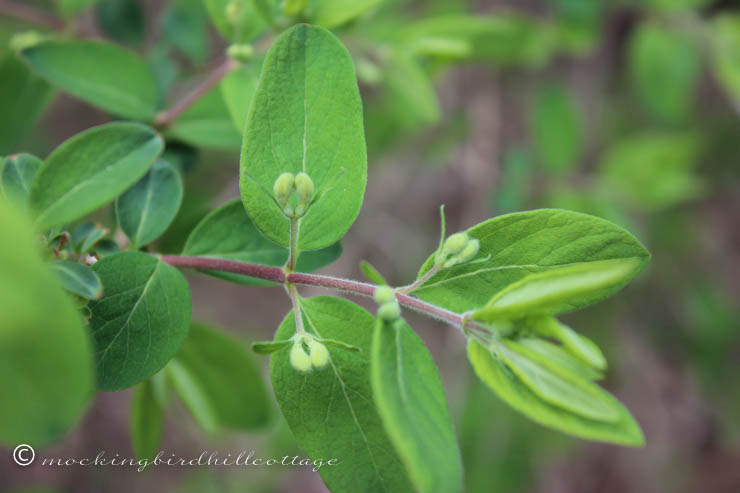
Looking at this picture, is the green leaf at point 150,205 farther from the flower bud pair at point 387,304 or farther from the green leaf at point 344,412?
the flower bud pair at point 387,304

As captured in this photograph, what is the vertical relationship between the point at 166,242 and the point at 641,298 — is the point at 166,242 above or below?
above

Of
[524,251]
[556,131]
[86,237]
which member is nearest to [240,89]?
[86,237]

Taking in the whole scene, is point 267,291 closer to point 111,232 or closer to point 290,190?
point 111,232

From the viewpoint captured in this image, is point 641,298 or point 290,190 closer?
point 290,190

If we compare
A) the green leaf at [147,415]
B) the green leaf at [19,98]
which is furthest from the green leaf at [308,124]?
the green leaf at [19,98]

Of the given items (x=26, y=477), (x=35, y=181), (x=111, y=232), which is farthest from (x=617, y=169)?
(x=26, y=477)

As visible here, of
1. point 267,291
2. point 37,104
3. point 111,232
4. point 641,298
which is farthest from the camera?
point 267,291
